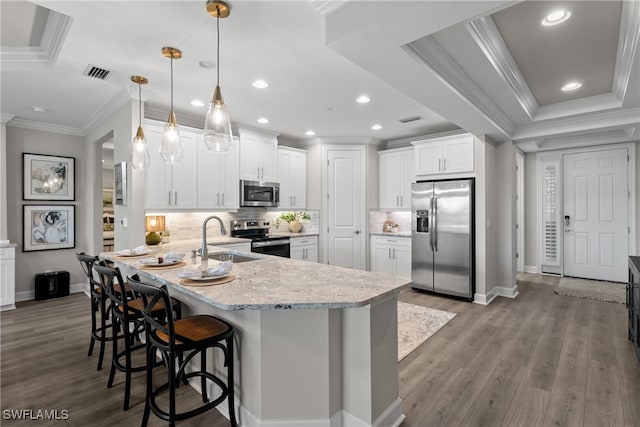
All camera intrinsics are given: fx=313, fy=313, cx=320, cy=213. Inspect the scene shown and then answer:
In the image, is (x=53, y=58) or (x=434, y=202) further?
(x=434, y=202)

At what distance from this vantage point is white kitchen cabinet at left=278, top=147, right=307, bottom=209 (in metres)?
5.53

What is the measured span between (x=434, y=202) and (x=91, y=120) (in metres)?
5.17

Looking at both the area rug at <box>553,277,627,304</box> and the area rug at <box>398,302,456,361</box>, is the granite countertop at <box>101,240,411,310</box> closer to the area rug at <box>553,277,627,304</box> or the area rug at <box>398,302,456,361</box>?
the area rug at <box>398,302,456,361</box>

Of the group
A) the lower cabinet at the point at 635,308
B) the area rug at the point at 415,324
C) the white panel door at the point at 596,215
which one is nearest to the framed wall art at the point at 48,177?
the area rug at the point at 415,324

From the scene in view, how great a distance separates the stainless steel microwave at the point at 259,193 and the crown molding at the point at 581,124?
3.78 meters

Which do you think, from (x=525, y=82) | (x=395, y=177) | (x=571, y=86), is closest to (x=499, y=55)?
(x=525, y=82)

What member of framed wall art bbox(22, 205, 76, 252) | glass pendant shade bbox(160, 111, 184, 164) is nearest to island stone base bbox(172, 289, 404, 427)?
glass pendant shade bbox(160, 111, 184, 164)

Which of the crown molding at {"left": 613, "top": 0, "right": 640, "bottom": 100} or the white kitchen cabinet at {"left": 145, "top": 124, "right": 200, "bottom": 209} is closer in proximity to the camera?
the crown molding at {"left": 613, "top": 0, "right": 640, "bottom": 100}

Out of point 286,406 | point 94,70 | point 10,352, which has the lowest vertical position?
point 10,352

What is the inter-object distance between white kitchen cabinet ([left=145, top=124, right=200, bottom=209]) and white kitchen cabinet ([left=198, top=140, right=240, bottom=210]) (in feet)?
0.31

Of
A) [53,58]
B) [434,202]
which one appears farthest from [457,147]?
[53,58]

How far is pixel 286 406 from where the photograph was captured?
1.79m

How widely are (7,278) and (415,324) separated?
5337mm

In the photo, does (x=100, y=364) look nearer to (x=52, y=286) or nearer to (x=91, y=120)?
(x=52, y=286)
